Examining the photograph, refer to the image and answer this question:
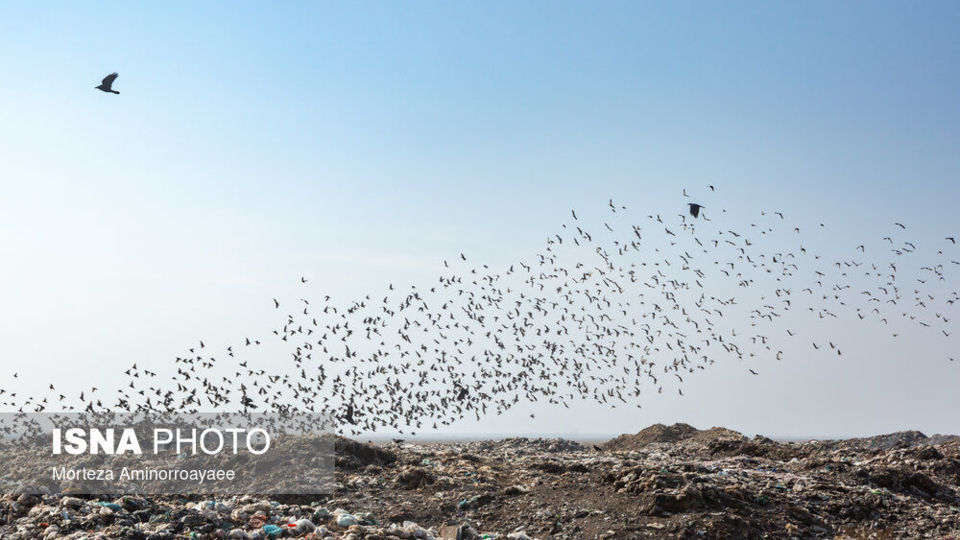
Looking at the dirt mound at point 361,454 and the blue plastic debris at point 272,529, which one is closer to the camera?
the blue plastic debris at point 272,529

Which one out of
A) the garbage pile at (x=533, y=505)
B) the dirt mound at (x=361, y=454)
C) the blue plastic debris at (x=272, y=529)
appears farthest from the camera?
the dirt mound at (x=361, y=454)

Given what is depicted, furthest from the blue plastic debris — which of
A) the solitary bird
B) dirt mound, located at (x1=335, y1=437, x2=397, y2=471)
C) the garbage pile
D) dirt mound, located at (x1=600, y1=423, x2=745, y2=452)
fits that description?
dirt mound, located at (x1=600, y1=423, x2=745, y2=452)

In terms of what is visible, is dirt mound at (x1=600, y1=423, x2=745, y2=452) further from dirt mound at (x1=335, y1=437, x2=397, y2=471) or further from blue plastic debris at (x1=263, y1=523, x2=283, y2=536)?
blue plastic debris at (x1=263, y1=523, x2=283, y2=536)

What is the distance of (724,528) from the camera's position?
1055 cm

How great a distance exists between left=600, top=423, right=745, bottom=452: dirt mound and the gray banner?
36.2 feet

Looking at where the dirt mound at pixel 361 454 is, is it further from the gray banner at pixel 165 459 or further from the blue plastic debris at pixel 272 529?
the blue plastic debris at pixel 272 529

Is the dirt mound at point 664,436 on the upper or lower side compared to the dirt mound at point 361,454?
lower

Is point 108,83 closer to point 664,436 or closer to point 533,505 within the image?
point 533,505

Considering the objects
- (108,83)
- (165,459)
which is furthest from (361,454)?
(108,83)

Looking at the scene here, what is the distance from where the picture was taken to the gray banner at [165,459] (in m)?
12.1

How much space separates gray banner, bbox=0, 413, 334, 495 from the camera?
12117 millimetres

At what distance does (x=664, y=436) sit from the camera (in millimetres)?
22703

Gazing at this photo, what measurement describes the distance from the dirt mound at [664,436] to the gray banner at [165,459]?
11048 millimetres

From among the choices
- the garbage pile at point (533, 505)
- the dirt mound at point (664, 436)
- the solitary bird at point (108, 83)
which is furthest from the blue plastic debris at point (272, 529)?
the dirt mound at point (664, 436)
